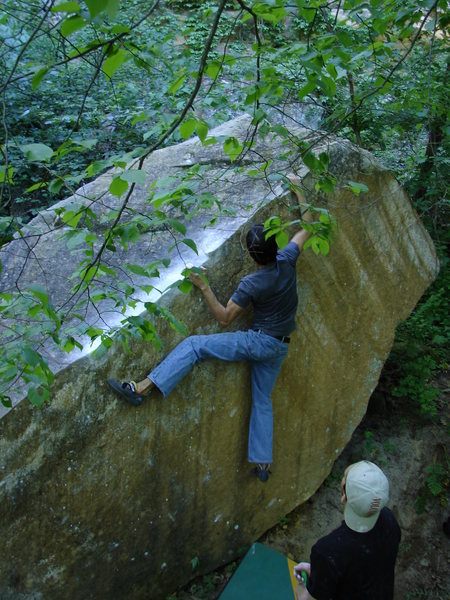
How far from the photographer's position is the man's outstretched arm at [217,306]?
3.14 meters

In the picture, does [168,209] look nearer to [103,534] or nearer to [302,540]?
[103,534]

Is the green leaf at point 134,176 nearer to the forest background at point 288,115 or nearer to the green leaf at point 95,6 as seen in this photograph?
the green leaf at point 95,6

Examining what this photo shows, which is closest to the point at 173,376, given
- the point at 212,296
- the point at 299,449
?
the point at 212,296

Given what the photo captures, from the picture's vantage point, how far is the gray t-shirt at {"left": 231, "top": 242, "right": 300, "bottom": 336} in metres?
3.13

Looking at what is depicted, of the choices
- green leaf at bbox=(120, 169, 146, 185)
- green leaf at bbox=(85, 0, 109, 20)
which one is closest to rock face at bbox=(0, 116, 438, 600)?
green leaf at bbox=(120, 169, 146, 185)

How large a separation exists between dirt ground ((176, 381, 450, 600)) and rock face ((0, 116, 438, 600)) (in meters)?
0.22

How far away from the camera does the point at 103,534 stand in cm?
316

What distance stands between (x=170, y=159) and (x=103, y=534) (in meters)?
2.68

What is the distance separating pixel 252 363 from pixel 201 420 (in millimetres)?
510

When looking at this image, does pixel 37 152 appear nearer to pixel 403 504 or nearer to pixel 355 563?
pixel 355 563

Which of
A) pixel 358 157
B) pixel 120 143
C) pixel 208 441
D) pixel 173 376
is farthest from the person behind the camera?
pixel 120 143

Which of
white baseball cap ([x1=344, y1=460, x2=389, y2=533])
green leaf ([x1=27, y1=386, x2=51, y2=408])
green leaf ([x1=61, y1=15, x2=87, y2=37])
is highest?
green leaf ([x1=61, y1=15, x2=87, y2=37])

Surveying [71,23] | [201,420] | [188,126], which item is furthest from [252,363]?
[71,23]

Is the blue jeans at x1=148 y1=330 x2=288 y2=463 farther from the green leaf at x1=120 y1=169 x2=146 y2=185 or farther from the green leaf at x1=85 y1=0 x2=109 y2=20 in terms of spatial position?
the green leaf at x1=85 y1=0 x2=109 y2=20
